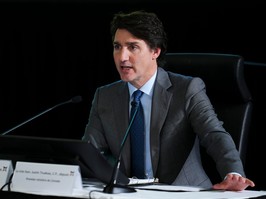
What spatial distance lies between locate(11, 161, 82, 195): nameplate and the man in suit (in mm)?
877

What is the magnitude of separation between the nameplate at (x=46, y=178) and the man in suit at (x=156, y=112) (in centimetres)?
88

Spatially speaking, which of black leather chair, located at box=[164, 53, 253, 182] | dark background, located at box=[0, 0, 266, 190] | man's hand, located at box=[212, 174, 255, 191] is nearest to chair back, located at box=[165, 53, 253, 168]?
black leather chair, located at box=[164, 53, 253, 182]

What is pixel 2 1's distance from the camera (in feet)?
14.2

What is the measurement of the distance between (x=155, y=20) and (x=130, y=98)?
38cm

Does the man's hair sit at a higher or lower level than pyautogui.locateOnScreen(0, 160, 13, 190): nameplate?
higher

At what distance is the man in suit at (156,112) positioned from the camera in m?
2.80

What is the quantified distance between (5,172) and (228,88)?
4.02 feet

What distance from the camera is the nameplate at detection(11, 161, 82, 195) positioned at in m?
1.92

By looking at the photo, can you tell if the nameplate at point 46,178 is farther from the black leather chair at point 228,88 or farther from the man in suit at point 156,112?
the black leather chair at point 228,88

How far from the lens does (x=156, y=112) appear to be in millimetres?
2834

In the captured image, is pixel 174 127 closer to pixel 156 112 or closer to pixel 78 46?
pixel 156 112

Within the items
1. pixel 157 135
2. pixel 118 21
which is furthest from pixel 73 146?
pixel 118 21

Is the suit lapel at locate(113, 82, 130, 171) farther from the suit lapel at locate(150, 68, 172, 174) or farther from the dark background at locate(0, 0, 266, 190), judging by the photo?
the dark background at locate(0, 0, 266, 190)

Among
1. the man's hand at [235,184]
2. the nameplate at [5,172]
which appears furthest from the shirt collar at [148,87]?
the nameplate at [5,172]
